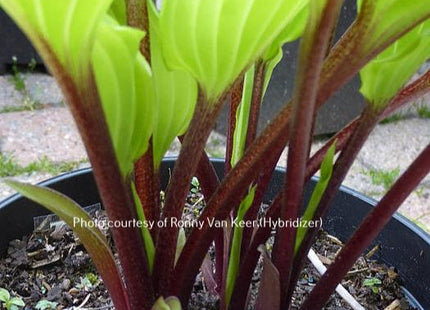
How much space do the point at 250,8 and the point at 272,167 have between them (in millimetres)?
190

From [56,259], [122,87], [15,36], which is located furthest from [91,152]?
[15,36]

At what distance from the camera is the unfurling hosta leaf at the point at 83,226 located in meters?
0.32

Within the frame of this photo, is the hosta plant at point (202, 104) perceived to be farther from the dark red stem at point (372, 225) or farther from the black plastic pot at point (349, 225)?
the black plastic pot at point (349, 225)

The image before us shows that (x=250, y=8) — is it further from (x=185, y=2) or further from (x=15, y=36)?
(x=15, y=36)

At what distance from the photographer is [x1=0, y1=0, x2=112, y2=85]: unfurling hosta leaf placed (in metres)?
0.24

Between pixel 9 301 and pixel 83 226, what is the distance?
0.21 meters

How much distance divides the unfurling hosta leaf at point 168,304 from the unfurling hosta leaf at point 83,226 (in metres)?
0.05

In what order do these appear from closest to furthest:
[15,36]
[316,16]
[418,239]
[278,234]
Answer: [316,16], [278,234], [418,239], [15,36]

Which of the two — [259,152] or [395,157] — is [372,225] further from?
[395,157]

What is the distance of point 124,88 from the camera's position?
12.0 inches

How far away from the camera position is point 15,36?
1392mm

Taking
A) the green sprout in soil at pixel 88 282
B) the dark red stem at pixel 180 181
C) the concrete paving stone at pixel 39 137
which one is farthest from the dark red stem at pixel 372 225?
the concrete paving stone at pixel 39 137

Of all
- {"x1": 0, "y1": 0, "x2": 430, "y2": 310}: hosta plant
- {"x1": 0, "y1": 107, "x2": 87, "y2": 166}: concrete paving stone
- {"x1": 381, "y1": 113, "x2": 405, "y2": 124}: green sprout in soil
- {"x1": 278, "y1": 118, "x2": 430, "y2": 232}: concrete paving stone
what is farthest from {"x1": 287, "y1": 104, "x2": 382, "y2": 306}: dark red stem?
{"x1": 381, "y1": 113, "x2": 405, "y2": 124}: green sprout in soil

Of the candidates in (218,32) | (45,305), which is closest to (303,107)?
(218,32)
